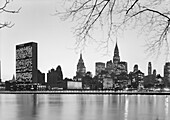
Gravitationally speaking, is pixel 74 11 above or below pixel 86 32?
above

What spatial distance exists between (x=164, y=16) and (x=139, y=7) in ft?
1.45

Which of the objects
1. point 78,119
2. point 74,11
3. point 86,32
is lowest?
point 78,119

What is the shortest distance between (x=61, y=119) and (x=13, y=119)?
5.59 metres

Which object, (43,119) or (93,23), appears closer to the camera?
(93,23)

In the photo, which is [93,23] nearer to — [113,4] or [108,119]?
[113,4]

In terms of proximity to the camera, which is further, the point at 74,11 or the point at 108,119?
the point at 108,119

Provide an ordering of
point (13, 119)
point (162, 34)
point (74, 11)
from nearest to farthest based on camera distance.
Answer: point (74, 11)
point (162, 34)
point (13, 119)

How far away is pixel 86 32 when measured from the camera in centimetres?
514

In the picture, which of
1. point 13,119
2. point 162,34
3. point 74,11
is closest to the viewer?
point 74,11

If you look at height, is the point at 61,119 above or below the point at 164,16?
below

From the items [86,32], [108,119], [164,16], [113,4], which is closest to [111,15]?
[113,4]

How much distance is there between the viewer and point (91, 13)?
200 inches

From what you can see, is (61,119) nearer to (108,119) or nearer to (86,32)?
(108,119)

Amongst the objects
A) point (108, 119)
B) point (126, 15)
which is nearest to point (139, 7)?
point (126, 15)
